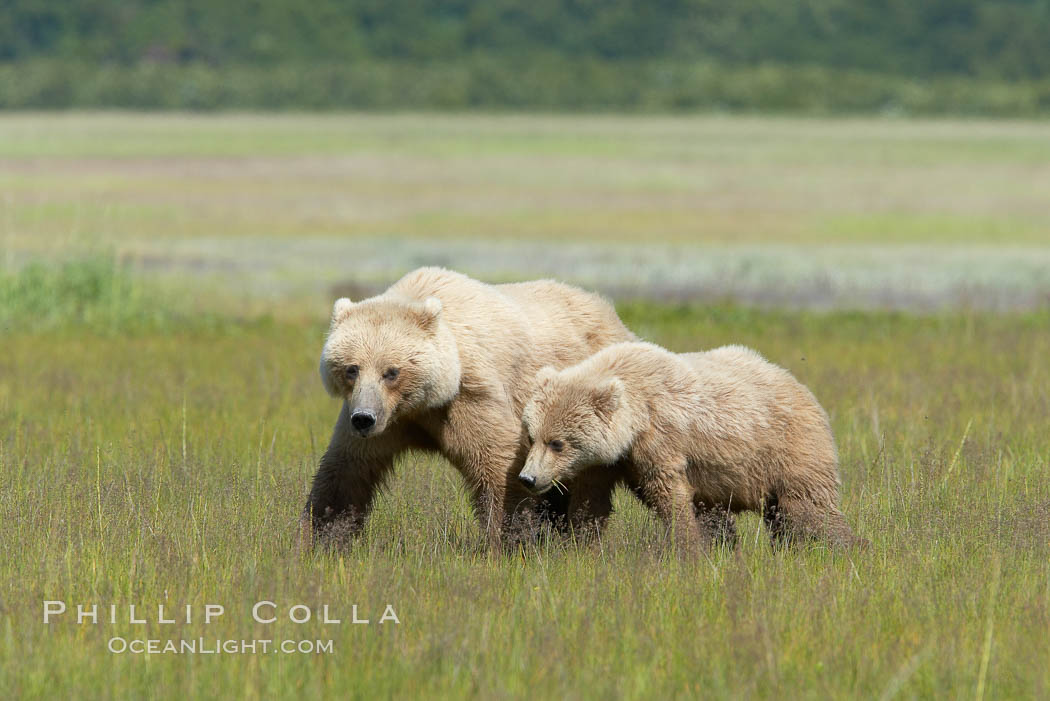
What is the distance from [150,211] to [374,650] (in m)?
29.4

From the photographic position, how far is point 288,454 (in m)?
8.64

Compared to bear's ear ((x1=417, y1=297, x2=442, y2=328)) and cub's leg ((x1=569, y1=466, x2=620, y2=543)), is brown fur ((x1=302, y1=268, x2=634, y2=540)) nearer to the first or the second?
bear's ear ((x1=417, y1=297, x2=442, y2=328))

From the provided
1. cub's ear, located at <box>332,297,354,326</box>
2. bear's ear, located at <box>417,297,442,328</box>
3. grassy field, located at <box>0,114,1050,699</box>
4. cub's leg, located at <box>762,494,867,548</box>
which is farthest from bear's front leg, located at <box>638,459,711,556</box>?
cub's ear, located at <box>332,297,354,326</box>

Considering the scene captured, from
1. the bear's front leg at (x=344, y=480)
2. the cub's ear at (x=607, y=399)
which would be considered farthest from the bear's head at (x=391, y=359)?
the cub's ear at (x=607, y=399)

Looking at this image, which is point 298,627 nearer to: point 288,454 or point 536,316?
point 536,316

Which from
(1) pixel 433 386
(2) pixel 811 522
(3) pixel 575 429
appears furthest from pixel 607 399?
(2) pixel 811 522

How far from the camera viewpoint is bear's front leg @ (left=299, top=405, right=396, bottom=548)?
659 centimetres

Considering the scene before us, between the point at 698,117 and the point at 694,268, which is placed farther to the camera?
the point at 698,117

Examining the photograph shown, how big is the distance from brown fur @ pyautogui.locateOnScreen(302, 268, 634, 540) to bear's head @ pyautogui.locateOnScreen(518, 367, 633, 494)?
0.99 feet

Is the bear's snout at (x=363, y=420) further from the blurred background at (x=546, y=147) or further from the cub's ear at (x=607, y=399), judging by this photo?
the blurred background at (x=546, y=147)

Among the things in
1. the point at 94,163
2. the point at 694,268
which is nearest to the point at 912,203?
the point at 694,268

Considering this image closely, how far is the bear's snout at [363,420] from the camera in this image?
19.6 ft

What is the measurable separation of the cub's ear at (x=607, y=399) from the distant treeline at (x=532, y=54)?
277 ft

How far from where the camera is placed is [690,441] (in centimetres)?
637
